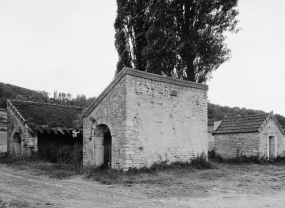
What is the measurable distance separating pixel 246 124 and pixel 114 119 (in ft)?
36.2

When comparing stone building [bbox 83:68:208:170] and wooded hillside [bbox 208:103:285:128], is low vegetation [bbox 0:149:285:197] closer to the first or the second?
stone building [bbox 83:68:208:170]

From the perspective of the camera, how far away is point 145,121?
1361 centimetres

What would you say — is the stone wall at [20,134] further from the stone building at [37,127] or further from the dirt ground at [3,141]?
the dirt ground at [3,141]

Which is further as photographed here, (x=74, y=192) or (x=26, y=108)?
(x=26, y=108)

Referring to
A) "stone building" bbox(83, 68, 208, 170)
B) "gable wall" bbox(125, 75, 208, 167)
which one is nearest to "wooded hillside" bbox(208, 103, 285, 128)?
"gable wall" bbox(125, 75, 208, 167)

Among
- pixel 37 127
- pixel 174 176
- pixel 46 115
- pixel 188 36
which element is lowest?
pixel 174 176

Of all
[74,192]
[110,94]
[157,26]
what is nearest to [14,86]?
[157,26]

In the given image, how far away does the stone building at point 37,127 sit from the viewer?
18.8 metres

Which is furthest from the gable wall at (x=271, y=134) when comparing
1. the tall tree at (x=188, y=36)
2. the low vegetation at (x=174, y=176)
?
the tall tree at (x=188, y=36)

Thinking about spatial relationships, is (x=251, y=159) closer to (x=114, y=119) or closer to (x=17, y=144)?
(x=114, y=119)

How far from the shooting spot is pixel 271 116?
20.7 metres

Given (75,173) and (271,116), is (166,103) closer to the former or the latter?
(75,173)

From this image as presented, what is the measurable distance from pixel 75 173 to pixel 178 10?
1154 centimetres

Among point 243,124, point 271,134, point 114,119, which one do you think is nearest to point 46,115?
point 114,119
